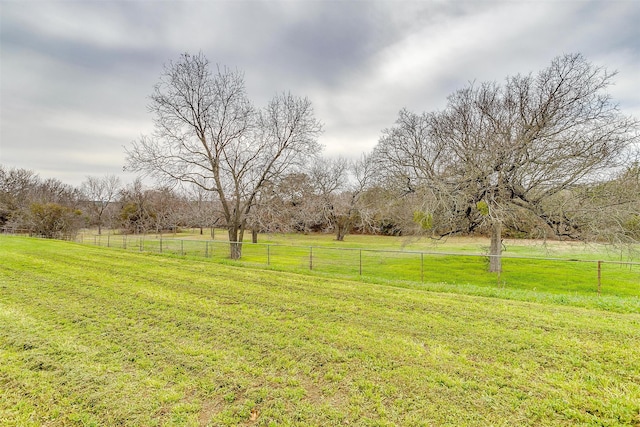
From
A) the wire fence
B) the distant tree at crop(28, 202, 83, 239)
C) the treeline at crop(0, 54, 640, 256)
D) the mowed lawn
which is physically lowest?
the wire fence

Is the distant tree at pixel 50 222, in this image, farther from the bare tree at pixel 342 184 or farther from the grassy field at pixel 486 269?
the bare tree at pixel 342 184

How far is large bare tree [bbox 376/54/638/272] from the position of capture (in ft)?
35.4

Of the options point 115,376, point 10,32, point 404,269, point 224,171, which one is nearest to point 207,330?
point 115,376

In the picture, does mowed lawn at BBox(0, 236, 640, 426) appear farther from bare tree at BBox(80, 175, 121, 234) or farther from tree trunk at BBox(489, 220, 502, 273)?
bare tree at BBox(80, 175, 121, 234)

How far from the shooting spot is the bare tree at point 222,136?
16.4 m

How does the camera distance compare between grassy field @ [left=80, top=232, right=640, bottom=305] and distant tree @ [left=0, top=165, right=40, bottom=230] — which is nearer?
grassy field @ [left=80, top=232, right=640, bottom=305]

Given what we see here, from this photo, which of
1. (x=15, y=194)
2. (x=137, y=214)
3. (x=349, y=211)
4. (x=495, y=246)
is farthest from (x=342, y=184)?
(x=15, y=194)

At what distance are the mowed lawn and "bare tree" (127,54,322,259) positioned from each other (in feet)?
37.6

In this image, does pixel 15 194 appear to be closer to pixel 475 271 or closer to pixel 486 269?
pixel 475 271

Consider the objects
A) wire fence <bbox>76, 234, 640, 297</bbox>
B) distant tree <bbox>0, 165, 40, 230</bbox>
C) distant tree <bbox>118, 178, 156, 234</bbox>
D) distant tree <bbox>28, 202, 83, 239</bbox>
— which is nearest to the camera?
wire fence <bbox>76, 234, 640, 297</bbox>

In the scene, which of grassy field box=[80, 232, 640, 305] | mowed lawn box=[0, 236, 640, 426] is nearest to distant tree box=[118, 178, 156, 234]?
grassy field box=[80, 232, 640, 305]

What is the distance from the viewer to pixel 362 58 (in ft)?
43.0

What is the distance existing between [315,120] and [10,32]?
42.0ft

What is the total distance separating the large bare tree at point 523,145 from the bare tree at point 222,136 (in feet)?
22.8
